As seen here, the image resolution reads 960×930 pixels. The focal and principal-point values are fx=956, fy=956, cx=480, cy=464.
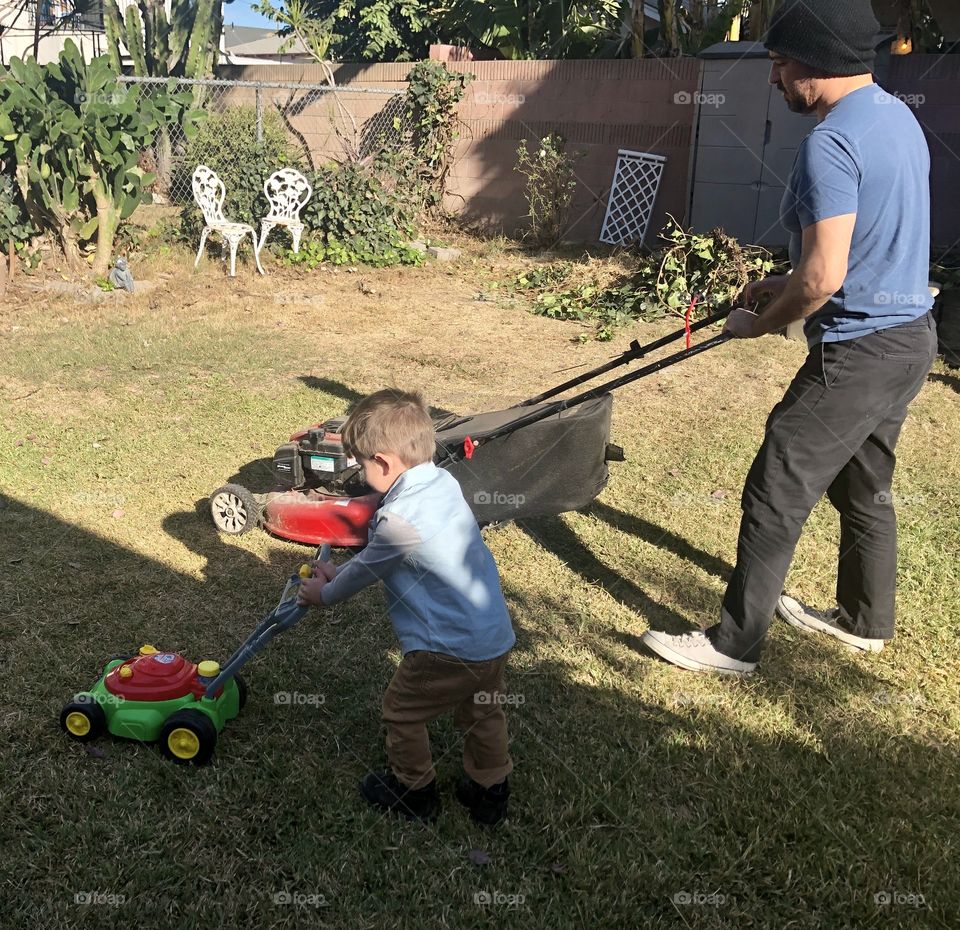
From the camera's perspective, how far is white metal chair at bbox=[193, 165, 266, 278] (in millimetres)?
10055

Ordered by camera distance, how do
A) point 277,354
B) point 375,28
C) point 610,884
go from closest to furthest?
point 610,884 < point 277,354 < point 375,28

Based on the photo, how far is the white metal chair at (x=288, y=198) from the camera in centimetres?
1059

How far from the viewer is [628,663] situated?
11.5 ft

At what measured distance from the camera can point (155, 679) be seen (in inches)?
119

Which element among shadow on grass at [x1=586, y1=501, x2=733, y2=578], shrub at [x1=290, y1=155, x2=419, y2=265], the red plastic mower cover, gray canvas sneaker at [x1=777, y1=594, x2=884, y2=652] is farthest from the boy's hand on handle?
shrub at [x1=290, y1=155, x2=419, y2=265]

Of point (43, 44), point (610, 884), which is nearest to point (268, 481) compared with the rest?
point (610, 884)

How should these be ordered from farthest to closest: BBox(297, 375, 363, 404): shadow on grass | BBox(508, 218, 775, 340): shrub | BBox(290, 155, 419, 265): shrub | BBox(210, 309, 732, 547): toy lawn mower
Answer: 1. BBox(290, 155, 419, 265): shrub
2. BBox(508, 218, 775, 340): shrub
3. BBox(297, 375, 363, 404): shadow on grass
4. BBox(210, 309, 732, 547): toy lawn mower

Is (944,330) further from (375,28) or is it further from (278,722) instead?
(375,28)

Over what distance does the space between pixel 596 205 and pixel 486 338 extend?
4434 mm

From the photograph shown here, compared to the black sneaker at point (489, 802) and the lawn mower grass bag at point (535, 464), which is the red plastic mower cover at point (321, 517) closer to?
the lawn mower grass bag at point (535, 464)

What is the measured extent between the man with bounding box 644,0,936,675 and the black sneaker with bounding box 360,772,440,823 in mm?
1104

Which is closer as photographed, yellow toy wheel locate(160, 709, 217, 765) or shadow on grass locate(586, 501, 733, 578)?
yellow toy wheel locate(160, 709, 217, 765)

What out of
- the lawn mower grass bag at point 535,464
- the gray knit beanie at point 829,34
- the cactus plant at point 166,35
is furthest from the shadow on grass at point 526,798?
the cactus plant at point 166,35

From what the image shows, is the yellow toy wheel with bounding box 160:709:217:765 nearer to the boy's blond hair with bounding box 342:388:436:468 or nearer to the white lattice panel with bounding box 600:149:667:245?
the boy's blond hair with bounding box 342:388:436:468
